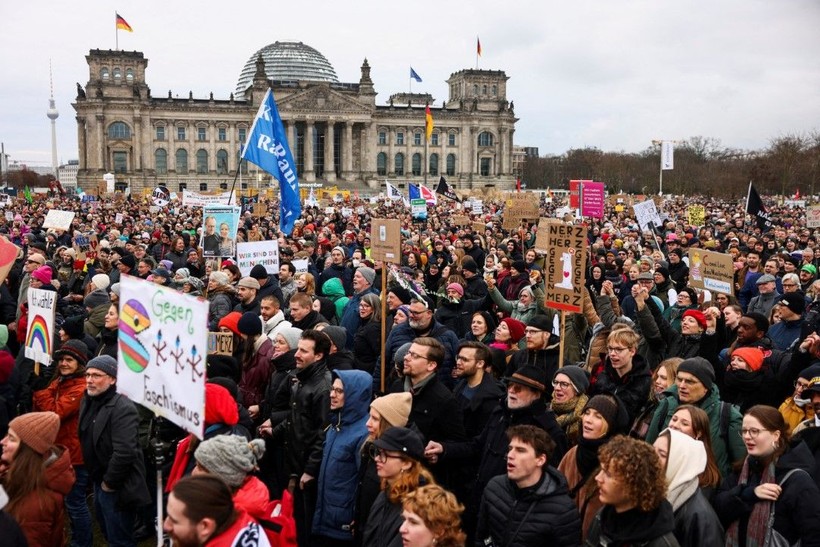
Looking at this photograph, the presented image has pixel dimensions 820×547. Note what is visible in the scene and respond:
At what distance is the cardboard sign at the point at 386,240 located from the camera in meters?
9.31

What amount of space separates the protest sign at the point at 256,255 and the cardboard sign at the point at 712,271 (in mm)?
6108

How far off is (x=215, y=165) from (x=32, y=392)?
84.7m

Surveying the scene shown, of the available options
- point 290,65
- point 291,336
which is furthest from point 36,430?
point 290,65

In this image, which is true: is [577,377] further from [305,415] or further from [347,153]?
[347,153]

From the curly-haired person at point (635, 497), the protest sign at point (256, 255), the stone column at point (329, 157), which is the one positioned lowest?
the curly-haired person at point (635, 497)

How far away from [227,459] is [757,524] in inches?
115

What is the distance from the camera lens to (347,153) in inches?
3558

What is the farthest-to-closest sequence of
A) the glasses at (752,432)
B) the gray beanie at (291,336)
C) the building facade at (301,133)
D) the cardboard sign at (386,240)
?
the building facade at (301,133)
the cardboard sign at (386,240)
the gray beanie at (291,336)
the glasses at (752,432)

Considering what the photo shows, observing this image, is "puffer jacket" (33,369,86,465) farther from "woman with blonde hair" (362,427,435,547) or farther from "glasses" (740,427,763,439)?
"glasses" (740,427,763,439)

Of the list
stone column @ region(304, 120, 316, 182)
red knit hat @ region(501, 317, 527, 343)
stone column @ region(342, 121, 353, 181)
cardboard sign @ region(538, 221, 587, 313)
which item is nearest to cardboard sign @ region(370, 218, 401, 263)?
red knit hat @ region(501, 317, 527, 343)

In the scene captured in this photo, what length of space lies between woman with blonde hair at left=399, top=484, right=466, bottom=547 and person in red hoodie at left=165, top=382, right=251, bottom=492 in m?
1.46

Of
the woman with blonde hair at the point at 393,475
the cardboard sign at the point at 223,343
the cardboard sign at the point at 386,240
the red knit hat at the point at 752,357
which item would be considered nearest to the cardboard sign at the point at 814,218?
the cardboard sign at the point at 386,240

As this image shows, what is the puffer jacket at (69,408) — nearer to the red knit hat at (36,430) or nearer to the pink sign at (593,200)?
the red knit hat at (36,430)

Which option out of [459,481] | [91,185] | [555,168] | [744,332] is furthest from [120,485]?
[555,168]
